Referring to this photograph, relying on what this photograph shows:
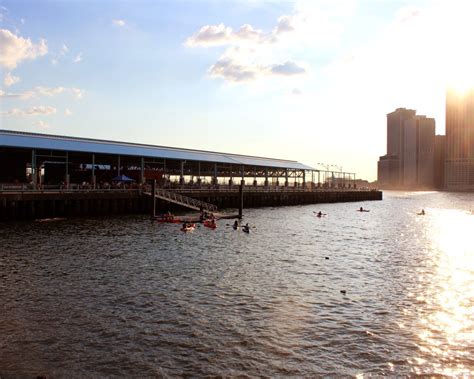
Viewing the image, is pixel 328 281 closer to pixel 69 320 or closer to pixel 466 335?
→ pixel 466 335

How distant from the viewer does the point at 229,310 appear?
67.8ft

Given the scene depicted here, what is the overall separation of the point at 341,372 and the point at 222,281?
41.3ft

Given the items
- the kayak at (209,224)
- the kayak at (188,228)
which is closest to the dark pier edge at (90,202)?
the kayak at (209,224)

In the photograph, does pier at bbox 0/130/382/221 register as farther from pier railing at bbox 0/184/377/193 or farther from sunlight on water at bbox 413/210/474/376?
sunlight on water at bbox 413/210/474/376

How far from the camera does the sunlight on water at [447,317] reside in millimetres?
15438

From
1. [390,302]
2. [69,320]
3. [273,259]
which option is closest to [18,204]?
Answer: [273,259]

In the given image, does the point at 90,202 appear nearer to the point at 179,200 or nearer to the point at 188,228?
the point at 179,200

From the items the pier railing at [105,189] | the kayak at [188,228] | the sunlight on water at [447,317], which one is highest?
the pier railing at [105,189]

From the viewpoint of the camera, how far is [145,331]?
17.8 meters

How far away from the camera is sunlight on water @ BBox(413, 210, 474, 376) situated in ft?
50.6

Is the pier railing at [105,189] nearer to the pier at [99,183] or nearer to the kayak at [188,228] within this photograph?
the pier at [99,183]

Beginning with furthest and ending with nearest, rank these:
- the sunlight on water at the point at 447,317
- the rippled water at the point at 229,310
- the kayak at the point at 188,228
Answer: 1. the kayak at the point at 188,228
2. the sunlight on water at the point at 447,317
3. the rippled water at the point at 229,310

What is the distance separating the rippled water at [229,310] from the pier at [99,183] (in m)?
19.2

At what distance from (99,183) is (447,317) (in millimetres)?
77888
